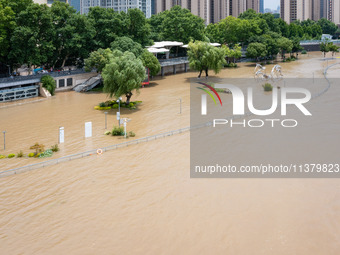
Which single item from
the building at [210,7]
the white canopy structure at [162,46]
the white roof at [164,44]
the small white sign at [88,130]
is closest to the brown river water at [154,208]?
the small white sign at [88,130]

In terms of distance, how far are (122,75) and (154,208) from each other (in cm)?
2245

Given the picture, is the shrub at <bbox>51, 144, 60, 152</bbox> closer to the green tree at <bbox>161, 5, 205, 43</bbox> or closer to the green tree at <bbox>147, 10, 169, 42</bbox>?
the green tree at <bbox>161, 5, 205, 43</bbox>

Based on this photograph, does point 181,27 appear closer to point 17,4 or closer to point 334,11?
point 17,4

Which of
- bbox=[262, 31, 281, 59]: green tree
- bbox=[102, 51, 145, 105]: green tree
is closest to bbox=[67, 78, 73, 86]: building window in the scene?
bbox=[102, 51, 145, 105]: green tree

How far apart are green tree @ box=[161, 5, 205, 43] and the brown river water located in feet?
157

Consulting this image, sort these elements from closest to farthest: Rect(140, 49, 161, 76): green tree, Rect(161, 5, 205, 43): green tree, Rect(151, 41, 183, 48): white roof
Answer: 1. Rect(140, 49, 161, 76): green tree
2. Rect(151, 41, 183, 48): white roof
3. Rect(161, 5, 205, 43): green tree

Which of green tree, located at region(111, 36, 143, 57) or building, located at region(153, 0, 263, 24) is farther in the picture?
building, located at region(153, 0, 263, 24)

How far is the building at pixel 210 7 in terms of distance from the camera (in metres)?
144

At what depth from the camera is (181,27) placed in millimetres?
72062

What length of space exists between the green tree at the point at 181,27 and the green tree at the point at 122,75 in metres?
34.5

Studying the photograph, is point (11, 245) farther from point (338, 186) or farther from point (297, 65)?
point (297, 65)

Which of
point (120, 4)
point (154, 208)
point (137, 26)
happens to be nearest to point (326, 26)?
point (120, 4)

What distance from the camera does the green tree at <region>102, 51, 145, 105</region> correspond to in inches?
1517

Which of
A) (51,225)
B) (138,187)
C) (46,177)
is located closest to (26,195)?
(46,177)
